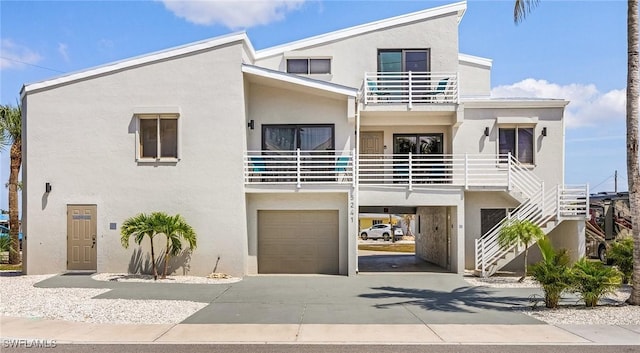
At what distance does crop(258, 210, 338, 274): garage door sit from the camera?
59.9 ft

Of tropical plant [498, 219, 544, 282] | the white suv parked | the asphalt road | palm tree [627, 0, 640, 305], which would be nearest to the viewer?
the asphalt road

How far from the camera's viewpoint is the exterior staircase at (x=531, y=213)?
17.3 metres

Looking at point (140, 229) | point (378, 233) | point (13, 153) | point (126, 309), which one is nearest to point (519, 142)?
point (140, 229)

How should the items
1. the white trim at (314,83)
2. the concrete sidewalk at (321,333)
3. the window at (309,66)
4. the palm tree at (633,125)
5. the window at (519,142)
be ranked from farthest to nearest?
the window at (309,66) → the window at (519,142) → the white trim at (314,83) → the palm tree at (633,125) → the concrete sidewalk at (321,333)

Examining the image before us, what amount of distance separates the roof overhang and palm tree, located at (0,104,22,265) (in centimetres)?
1852

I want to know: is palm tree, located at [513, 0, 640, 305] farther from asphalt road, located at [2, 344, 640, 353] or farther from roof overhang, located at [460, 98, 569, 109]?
roof overhang, located at [460, 98, 569, 109]

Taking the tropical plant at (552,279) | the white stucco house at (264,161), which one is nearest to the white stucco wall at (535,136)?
the white stucco house at (264,161)

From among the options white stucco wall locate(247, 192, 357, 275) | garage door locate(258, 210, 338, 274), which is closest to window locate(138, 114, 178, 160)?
white stucco wall locate(247, 192, 357, 275)

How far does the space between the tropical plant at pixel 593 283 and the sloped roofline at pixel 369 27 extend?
40.5 feet

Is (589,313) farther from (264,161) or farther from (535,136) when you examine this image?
(264,161)

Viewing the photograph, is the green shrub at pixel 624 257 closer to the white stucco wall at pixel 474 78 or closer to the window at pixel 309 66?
the white stucco wall at pixel 474 78

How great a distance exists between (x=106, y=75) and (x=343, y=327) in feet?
41.2

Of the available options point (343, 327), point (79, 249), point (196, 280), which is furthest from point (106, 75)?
point (343, 327)

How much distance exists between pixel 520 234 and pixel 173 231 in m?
11.1
